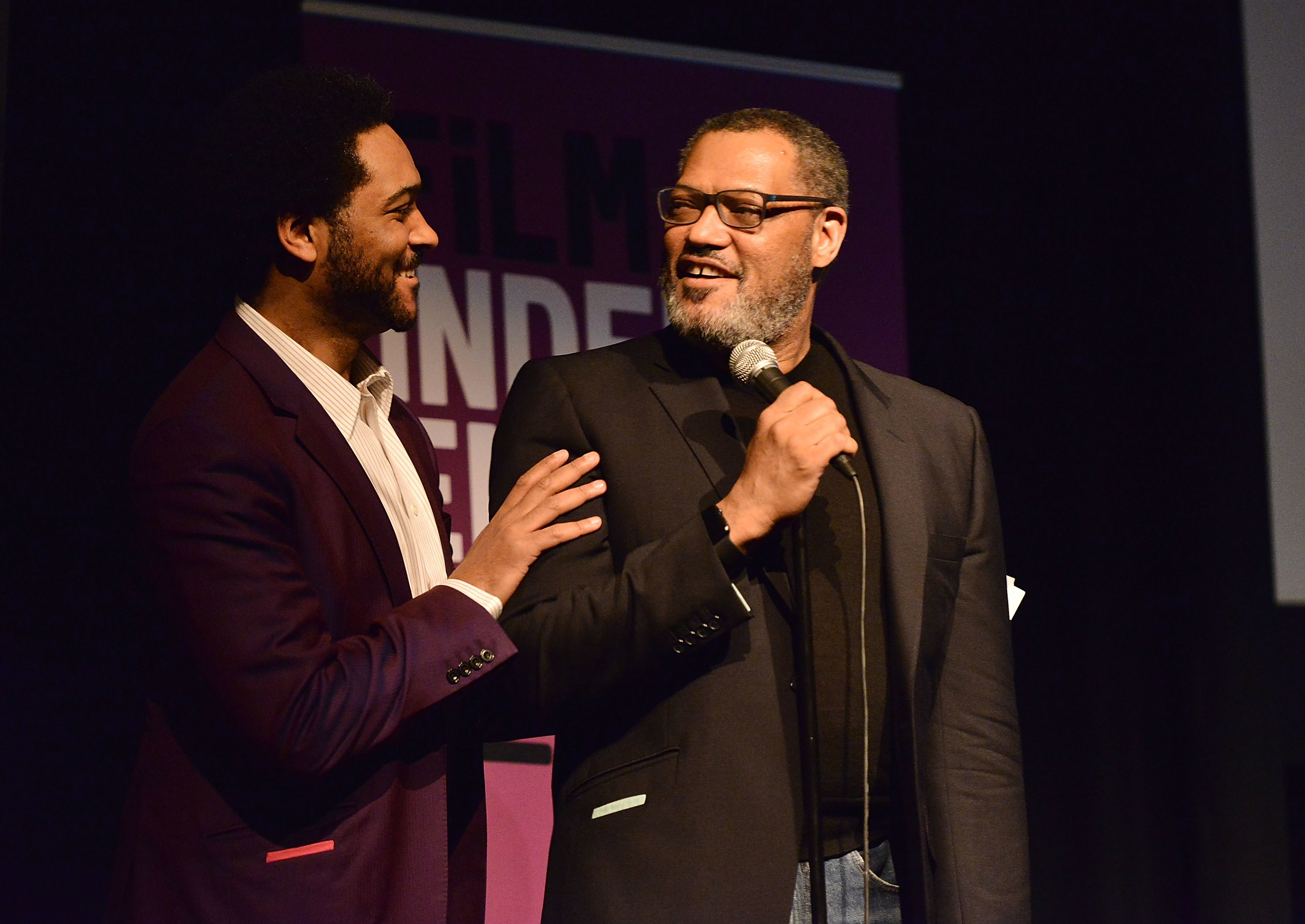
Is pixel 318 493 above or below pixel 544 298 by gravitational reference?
below

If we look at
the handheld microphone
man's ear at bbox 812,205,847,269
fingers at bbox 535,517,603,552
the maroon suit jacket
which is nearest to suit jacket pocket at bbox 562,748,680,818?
the maroon suit jacket

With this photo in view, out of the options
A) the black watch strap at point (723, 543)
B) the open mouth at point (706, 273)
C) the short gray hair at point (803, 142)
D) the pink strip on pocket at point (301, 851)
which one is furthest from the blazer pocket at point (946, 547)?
the pink strip on pocket at point (301, 851)

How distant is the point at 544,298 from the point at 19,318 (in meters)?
1.25

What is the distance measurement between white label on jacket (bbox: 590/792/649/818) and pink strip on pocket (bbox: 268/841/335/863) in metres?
0.35

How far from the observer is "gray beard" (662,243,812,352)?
2.04 metres

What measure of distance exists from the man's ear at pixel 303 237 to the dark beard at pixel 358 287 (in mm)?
13

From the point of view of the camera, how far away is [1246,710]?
3908 mm

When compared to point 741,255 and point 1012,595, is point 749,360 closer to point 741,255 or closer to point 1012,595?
point 741,255

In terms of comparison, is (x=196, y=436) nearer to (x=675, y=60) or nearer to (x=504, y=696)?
(x=504, y=696)

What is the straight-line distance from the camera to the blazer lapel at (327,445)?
169cm

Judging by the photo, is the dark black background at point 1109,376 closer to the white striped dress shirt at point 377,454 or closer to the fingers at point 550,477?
the white striped dress shirt at point 377,454

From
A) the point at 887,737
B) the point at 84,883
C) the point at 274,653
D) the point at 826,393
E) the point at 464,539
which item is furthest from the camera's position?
the point at 464,539

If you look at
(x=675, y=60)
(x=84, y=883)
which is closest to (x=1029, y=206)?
(x=675, y=60)

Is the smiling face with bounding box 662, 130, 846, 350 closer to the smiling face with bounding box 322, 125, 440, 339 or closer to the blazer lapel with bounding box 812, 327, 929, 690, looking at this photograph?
the blazer lapel with bounding box 812, 327, 929, 690
